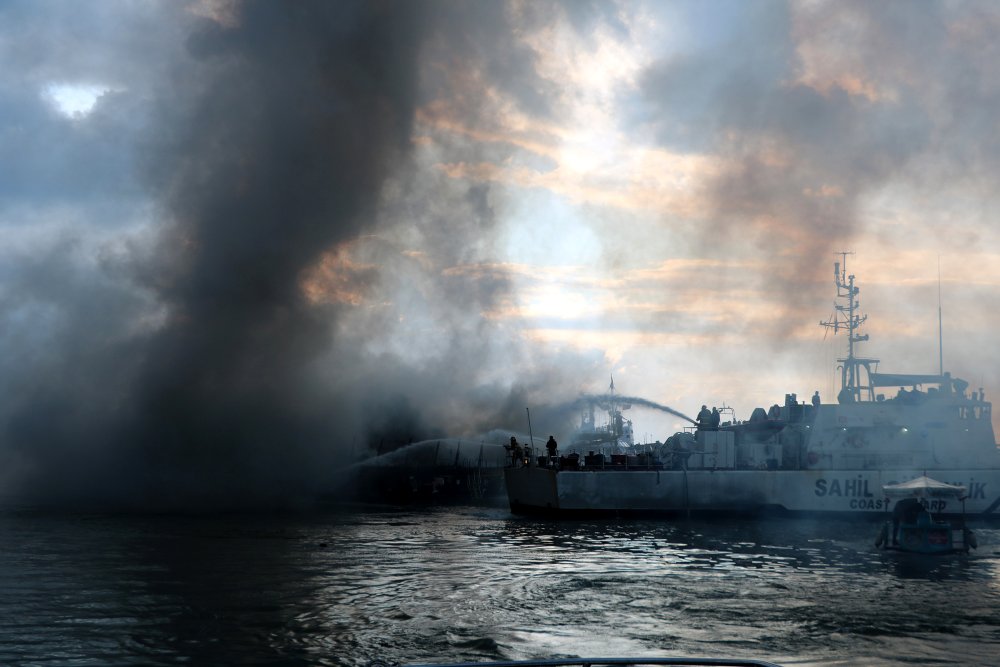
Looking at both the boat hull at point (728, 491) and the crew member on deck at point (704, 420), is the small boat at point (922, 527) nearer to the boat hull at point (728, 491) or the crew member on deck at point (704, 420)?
the boat hull at point (728, 491)

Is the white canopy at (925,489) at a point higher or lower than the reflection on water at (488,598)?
higher

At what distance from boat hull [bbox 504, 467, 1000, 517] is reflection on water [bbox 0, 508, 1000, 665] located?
871 cm

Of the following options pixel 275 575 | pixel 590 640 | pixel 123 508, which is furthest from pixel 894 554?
pixel 123 508

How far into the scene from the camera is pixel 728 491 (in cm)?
5488

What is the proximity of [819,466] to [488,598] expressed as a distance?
3628 centimetres

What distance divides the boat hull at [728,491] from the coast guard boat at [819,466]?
0.06 meters

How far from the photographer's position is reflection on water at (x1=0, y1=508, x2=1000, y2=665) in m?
19.6

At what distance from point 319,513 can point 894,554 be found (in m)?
42.7

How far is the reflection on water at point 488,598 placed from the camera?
19562 millimetres

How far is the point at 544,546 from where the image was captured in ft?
130

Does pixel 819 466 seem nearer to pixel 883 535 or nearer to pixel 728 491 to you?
pixel 728 491

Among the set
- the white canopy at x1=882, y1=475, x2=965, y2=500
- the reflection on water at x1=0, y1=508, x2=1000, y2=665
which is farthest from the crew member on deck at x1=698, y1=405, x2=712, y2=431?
the white canopy at x1=882, y1=475, x2=965, y2=500

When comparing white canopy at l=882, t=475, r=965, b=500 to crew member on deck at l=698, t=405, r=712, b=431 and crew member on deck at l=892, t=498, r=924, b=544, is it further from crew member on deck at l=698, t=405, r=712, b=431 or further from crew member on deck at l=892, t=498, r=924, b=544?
crew member on deck at l=698, t=405, r=712, b=431

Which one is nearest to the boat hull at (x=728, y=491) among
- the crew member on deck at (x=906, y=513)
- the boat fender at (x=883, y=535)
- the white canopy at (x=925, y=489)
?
the crew member on deck at (x=906, y=513)
